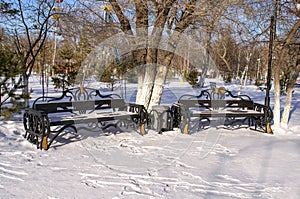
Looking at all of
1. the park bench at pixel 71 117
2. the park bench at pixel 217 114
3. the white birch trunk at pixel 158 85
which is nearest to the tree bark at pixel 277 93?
the park bench at pixel 217 114

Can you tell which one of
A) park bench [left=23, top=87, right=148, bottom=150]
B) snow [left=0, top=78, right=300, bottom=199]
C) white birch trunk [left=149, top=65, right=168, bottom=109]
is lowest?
snow [left=0, top=78, right=300, bottom=199]

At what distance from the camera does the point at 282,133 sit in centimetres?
558

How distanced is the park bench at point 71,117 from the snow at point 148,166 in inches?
7.3

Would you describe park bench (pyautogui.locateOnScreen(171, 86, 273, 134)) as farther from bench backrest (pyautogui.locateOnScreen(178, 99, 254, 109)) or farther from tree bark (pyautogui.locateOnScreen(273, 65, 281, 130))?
tree bark (pyautogui.locateOnScreen(273, 65, 281, 130))

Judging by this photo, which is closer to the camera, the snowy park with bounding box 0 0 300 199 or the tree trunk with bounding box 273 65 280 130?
the snowy park with bounding box 0 0 300 199

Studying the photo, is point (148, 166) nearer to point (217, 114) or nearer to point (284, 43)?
point (217, 114)

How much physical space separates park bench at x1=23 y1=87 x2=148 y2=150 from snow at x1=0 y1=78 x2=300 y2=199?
0.19 meters

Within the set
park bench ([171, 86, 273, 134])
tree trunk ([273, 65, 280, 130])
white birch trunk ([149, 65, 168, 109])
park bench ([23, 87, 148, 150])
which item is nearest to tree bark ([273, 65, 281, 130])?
tree trunk ([273, 65, 280, 130])

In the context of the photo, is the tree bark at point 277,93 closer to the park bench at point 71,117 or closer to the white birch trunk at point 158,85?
the white birch trunk at point 158,85

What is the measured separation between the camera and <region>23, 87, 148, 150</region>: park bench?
13.0ft

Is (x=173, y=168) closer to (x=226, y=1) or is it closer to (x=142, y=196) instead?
(x=142, y=196)

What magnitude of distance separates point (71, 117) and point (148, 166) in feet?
5.74

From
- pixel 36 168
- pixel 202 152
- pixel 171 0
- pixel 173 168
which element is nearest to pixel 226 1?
pixel 171 0

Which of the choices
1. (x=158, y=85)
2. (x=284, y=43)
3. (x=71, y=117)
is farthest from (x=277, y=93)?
(x=71, y=117)
